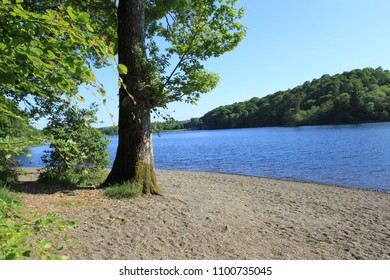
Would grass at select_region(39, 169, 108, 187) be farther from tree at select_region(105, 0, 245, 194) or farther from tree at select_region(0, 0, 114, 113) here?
tree at select_region(0, 0, 114, 113)

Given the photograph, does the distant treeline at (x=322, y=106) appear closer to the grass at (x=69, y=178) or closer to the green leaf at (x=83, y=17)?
the grass at (x=69, y=178)

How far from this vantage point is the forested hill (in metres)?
91.9

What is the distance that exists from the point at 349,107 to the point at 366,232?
98207mm

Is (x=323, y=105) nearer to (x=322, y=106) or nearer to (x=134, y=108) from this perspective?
(x=322, y=106)

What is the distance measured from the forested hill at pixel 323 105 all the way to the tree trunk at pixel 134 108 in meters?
95.1

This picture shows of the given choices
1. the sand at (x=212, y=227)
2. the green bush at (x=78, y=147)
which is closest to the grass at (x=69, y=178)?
the green bush at (x=78, y=147)

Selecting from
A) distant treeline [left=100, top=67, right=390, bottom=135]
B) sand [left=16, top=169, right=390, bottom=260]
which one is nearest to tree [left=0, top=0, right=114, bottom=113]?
sand [left=16, top=169, right=390, bottom=260]

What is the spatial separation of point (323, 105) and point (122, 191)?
10994 centimetres

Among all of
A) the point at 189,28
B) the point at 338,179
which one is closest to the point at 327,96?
the point at 338,179

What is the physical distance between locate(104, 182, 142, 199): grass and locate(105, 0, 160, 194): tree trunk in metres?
0.24

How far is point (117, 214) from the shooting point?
732cm

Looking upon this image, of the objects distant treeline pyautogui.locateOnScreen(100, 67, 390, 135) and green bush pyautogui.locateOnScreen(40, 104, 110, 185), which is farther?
distant treeline pyautogui.locateOnScreen(100, 67, 390, 135)

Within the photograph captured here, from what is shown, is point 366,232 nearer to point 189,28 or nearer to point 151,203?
point 151,203

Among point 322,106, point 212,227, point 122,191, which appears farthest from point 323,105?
point 212,227
